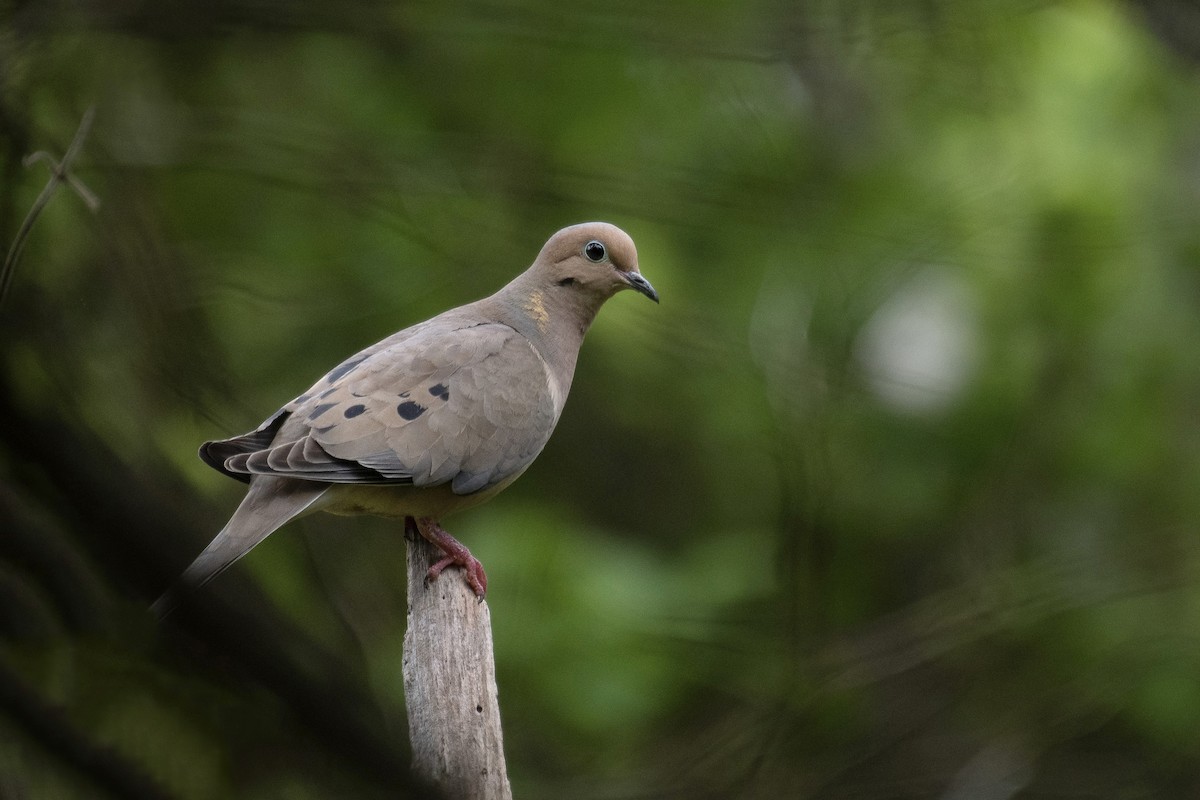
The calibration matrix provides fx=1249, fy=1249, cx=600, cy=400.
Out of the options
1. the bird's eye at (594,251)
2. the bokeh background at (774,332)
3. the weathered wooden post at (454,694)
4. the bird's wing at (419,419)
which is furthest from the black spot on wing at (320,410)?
the bird's eye at (594,251)

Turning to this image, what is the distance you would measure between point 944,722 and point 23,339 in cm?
603

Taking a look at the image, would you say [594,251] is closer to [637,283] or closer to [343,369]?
[637,283]

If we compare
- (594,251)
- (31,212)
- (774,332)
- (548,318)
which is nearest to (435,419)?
(548,318)

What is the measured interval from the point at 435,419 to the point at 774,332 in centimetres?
246

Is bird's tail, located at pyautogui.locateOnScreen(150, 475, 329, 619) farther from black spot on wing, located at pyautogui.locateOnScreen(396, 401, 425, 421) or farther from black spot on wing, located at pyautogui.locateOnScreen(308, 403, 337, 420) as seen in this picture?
black spot on wing, located at pyautogui.locateOnScreen(396, 401, 425, 421)

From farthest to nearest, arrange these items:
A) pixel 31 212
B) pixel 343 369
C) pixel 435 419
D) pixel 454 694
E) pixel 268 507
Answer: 1. pixel 343 369
2. pixel 435 419
3. pixel 268 507
4. pixel 454 694
5. pixel 31 212

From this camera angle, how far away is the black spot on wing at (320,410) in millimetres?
3115

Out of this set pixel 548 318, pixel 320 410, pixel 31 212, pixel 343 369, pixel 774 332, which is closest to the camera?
pixel 31 212

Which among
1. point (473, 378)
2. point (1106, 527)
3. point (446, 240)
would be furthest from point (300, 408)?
point (1106, 527)

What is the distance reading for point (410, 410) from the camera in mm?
3234

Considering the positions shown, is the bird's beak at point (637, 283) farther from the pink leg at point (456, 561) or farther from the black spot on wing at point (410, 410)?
the pink leg at point (456, 561)

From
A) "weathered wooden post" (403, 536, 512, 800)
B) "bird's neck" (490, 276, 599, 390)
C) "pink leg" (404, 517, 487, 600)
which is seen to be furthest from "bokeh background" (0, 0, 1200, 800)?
"weathered wooden post" (403, 536, 512, 800)

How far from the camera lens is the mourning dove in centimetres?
298

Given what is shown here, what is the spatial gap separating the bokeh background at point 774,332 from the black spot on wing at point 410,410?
58 centimetres
